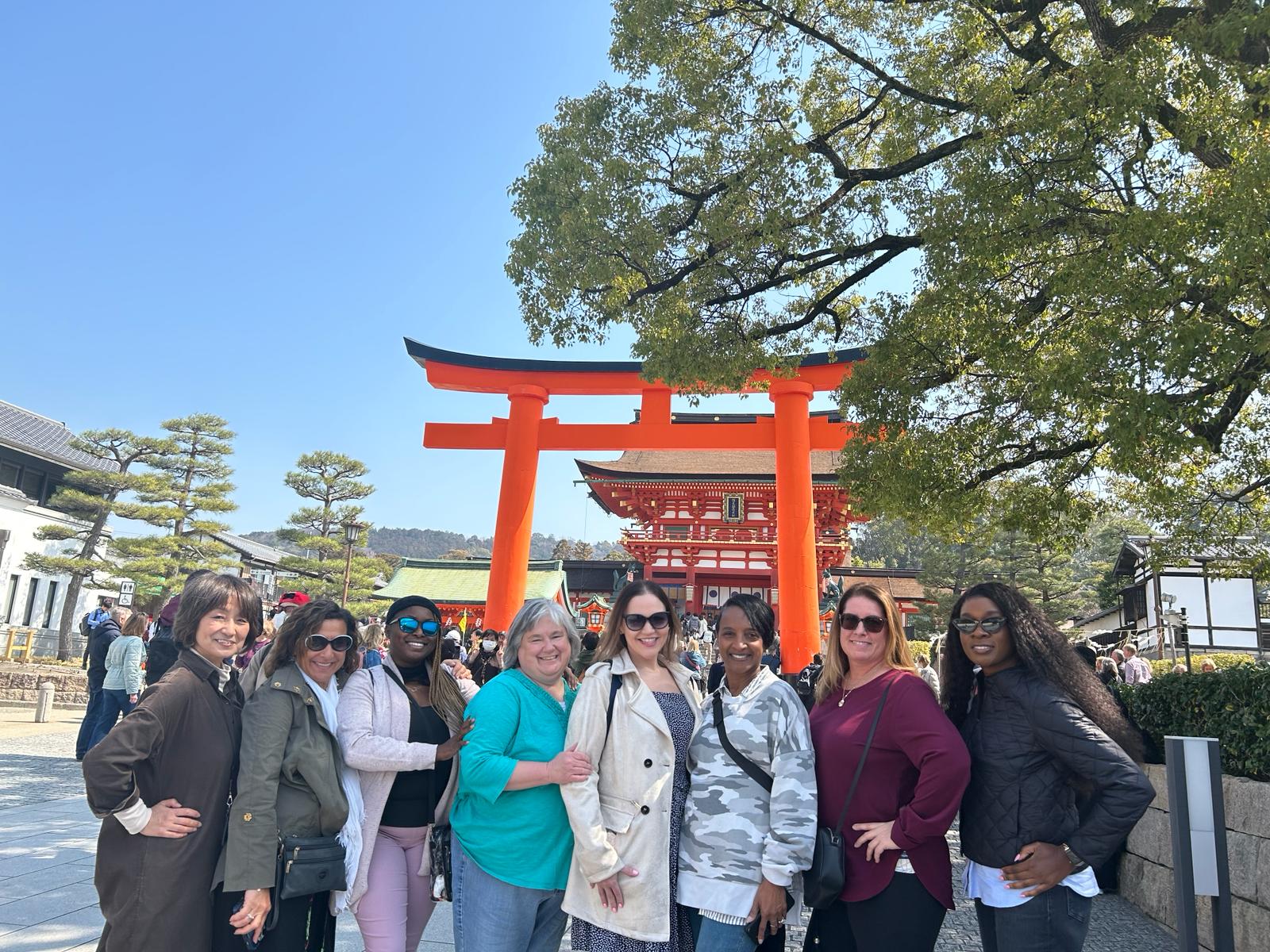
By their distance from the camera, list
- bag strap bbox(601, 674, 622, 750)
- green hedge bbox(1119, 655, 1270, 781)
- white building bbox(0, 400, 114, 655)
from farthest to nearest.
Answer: white building bbox(0, 400, 114, 655) → green hedge bbox(1119, 655, 1270, 781) → bag strap bbox(601, 674, 622, 750)

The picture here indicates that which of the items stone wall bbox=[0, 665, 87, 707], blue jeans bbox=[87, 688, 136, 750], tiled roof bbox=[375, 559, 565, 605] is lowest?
stone wall bbox=[0, 665, 87, 707]

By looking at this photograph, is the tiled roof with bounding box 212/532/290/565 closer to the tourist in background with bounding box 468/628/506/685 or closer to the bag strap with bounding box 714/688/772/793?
the tourist in background with bounding box 468/628/506/685

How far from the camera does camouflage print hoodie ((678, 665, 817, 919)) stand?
1.97 meters

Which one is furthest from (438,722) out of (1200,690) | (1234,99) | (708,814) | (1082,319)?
(1234,99)

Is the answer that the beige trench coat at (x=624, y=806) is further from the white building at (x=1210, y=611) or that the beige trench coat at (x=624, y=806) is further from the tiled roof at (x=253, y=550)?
the tiled roof at (x=253, y=550)

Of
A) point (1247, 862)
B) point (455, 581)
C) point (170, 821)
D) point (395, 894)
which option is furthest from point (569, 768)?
point (455, 581)

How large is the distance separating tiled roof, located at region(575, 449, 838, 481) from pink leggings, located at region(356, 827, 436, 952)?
55.3 feet

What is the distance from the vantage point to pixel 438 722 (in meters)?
2.46

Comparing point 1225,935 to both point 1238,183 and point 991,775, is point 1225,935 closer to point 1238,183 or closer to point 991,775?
point 991,775

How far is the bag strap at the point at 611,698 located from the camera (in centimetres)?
211

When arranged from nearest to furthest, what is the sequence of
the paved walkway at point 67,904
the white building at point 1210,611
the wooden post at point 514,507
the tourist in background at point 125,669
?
1. the paved walkway at point 67,904
2. the tourist in background at point 125,669
3. the wooden post at point 514,507
4. the white building at point 1210,611

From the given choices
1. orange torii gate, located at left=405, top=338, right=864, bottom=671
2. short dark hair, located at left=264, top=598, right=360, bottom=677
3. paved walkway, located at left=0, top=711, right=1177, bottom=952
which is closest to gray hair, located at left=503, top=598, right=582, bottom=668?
short dark hair, located at left=264, top=598, right=360, bottom=677

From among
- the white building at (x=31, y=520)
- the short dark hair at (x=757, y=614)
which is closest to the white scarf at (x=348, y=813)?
the short dark hair at (x=757, y=614)

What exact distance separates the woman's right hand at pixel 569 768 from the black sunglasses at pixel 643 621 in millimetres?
375
